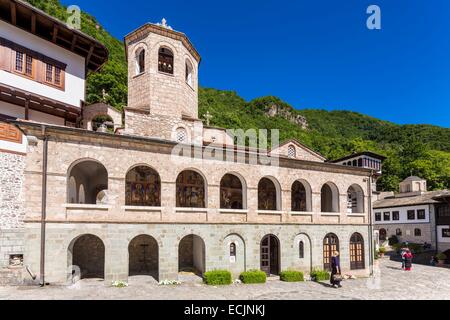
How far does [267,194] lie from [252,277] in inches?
230

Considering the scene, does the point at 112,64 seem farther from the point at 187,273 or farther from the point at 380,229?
the point at 380,229

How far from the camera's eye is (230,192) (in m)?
21.2

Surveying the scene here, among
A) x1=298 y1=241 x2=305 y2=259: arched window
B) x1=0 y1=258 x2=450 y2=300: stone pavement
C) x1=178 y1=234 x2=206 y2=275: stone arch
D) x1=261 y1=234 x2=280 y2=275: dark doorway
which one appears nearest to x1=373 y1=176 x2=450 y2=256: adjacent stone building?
x1=0 y1=258 x2=450 y2=300: stone pavement

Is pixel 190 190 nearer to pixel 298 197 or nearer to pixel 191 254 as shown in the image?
pixel 191 254

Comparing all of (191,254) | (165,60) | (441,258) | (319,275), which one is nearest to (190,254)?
(191,254)

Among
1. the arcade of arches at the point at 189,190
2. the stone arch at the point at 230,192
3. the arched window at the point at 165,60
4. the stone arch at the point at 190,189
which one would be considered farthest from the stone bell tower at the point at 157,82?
the stone arch at the point at 230,192

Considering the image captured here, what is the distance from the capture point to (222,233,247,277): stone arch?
60.0 ft

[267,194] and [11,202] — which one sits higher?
[267,194]

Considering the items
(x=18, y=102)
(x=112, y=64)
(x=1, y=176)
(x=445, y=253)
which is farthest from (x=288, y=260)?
(x=112, y=64)

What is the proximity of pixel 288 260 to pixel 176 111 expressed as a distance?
11.8 meters

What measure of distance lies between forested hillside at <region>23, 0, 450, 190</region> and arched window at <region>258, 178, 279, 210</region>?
2301cm

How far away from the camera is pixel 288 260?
2009cm

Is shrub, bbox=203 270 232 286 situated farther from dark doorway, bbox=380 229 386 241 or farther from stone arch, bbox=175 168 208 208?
dark doorway, bbox=380 229 386 241

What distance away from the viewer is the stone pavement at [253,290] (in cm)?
1320
